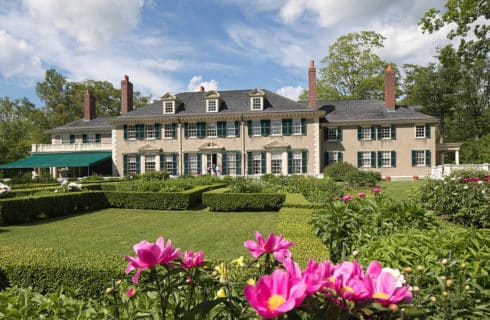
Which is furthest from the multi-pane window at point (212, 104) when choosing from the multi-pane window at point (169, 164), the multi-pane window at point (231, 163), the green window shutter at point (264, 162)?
the green window shutter at point (264, 162)

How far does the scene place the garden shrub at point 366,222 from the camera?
4.48 metres

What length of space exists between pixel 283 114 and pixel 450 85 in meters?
28.7

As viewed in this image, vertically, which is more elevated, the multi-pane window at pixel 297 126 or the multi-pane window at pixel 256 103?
the multi-pane window at pixel 256 103

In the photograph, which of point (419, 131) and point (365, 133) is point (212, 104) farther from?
point (419, 131)

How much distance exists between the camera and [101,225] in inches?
410

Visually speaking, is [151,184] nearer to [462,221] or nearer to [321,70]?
[462,221]

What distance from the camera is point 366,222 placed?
188 inches

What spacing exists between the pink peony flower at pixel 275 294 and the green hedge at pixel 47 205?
12.6 metres

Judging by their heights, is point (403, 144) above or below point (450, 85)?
below

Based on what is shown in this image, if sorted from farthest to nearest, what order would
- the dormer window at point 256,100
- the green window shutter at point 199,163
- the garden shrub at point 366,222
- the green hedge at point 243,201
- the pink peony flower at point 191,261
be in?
the green window shutter at point 199,163
the dormer window at point 256,100
the green hedge at point 243,201
the garden shrub at point 366,222
the pink peony flower at point 191,261

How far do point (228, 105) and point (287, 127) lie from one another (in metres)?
6.05

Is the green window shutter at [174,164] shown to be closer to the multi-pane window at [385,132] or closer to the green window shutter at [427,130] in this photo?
the multi-pane window at [385,132]

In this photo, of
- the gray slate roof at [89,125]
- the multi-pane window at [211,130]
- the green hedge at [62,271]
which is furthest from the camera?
the gray slate roof at [89,125]

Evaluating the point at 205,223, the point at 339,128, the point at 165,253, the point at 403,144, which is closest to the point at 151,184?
the point at 205,223
